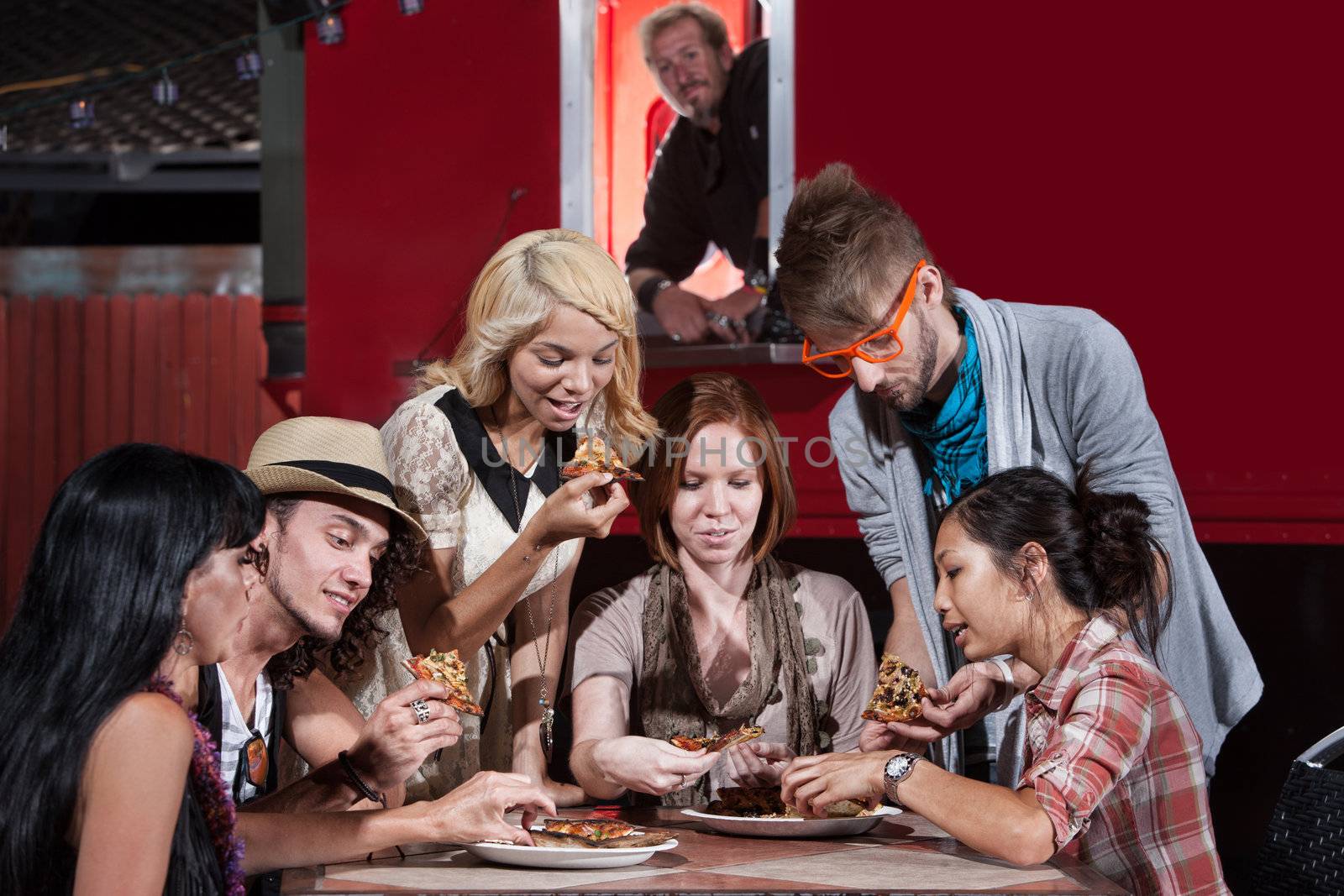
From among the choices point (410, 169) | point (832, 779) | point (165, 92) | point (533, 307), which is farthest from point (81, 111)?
point (832, 779)

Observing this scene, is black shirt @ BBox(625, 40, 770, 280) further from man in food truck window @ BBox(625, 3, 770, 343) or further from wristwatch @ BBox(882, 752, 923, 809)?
wristwatch @ BBox(882, 752, 923, 809)

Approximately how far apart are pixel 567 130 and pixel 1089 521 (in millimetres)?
2972

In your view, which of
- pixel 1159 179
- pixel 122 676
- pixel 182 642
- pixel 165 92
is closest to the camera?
pixel 122 676

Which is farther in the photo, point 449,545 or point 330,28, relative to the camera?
point 330,28

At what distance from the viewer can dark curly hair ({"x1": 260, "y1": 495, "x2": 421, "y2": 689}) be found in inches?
97.0

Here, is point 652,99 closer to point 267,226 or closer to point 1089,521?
point 267,226

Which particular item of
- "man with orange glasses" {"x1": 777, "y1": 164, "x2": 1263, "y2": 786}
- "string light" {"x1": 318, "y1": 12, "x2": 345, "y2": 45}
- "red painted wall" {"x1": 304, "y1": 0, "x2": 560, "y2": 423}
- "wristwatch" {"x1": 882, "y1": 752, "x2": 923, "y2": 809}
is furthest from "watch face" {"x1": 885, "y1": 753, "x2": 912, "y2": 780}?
"string light" {"x1": 318, "y1": 12, "x2": 345, "y2": 45}

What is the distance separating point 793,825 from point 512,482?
3.19 feet

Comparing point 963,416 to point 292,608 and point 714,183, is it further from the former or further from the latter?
point 714,183

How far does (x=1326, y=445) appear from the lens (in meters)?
3.81

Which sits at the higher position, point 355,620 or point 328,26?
point 328,26

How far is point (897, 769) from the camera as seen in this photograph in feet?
→ 7.17

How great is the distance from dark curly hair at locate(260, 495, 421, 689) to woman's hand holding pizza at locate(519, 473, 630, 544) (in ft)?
0.79

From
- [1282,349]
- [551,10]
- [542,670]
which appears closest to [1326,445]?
[1282,349]
